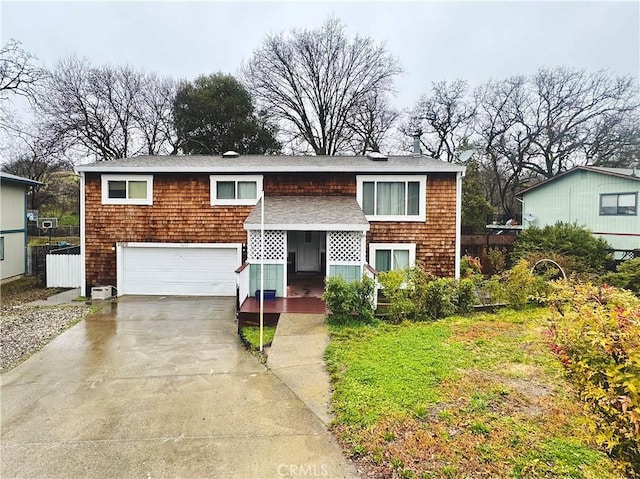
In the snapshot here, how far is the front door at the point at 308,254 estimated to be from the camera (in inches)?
541

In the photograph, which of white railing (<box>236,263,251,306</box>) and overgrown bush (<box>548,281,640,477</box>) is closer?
overgrown bush (<box>548,281,640,477</box>)

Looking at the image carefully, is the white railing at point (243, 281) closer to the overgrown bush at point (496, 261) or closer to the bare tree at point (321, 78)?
the overgrown bush at point (496, 261)

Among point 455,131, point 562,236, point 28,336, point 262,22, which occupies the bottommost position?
point 28,336

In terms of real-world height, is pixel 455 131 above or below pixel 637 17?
below

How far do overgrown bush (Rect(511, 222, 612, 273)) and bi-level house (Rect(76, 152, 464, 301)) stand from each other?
4.62 metres

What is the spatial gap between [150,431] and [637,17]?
25.5 meters

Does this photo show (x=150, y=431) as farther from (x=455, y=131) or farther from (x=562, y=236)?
(x=455, y=131)

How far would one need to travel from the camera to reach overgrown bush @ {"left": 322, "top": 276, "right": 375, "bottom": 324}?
779 cm

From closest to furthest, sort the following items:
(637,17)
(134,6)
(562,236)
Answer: (562,236)
(134,6)
(637,17)

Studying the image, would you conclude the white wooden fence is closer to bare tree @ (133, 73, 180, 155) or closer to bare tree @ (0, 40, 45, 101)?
bare tree @ (0, 40, 45, 101)

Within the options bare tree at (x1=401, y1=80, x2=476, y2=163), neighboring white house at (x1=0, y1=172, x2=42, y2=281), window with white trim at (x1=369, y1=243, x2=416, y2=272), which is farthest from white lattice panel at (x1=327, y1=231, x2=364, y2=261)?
bare tree at (x1=401, y1=80, x2=476, y2=163)

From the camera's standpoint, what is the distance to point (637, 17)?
58.2 ft

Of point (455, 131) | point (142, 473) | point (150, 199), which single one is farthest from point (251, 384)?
point (455, 131)

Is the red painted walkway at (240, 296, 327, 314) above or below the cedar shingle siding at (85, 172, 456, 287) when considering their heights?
below
